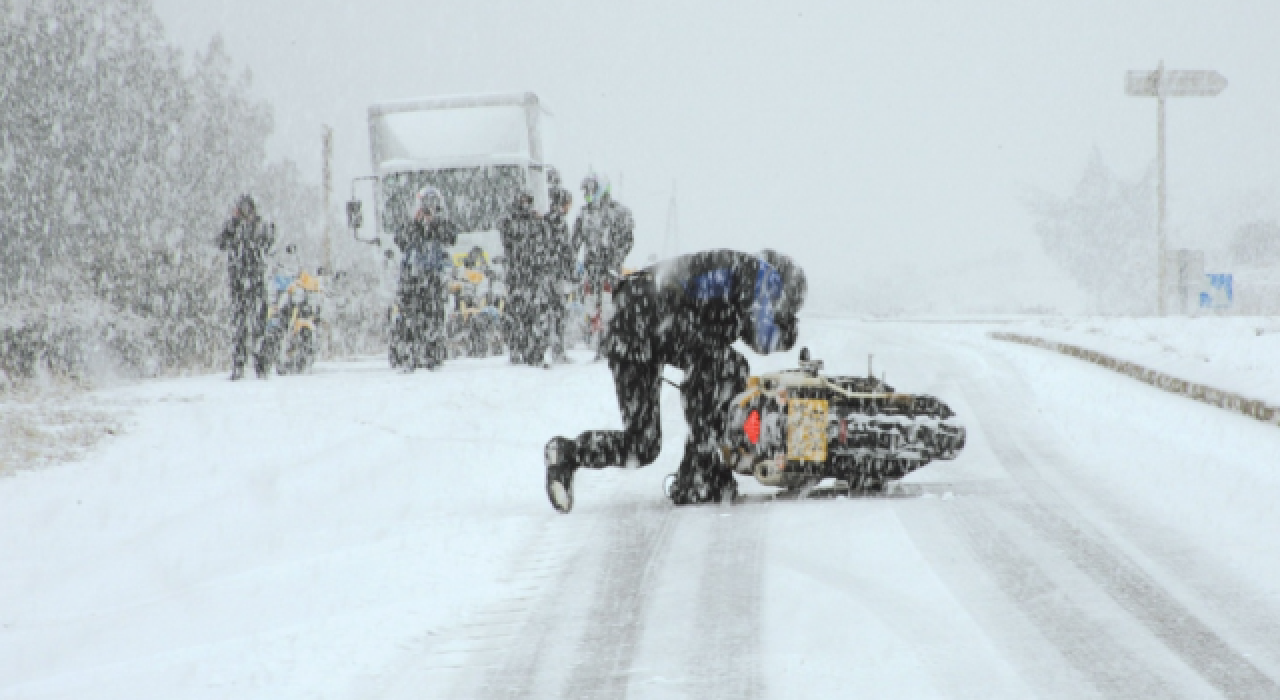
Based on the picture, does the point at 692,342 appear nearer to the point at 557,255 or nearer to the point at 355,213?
the point at 557,255

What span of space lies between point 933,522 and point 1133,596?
1.32m

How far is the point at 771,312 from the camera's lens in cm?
573

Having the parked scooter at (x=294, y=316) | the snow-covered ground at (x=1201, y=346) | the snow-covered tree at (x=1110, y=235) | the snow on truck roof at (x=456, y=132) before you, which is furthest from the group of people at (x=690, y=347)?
the snow-covered tree at (x=1110, y=235)

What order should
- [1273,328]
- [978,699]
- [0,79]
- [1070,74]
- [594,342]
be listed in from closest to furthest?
[978,699] → [1273,328] → [594,342] → [0,79] → [1070,74]

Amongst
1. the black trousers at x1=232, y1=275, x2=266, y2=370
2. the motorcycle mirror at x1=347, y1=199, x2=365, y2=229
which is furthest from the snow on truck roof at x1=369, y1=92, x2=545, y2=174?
the black trousers at x1=232, y1=275, x2=266, y2=370

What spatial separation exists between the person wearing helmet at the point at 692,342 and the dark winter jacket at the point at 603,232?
913cm

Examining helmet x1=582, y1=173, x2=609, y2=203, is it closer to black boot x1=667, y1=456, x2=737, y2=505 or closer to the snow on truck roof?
the snow on truck roof

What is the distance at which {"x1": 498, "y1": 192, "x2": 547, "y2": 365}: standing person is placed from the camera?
46.8 ft

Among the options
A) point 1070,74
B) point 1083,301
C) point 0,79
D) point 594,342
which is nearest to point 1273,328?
point 594,342

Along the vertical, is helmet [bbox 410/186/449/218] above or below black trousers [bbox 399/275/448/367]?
above

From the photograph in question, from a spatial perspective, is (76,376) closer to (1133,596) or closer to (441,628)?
(441,628)

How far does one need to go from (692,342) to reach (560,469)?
0.90 meters

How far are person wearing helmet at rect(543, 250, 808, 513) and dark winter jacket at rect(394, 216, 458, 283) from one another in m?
8.29

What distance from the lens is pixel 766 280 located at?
5.73 metres
